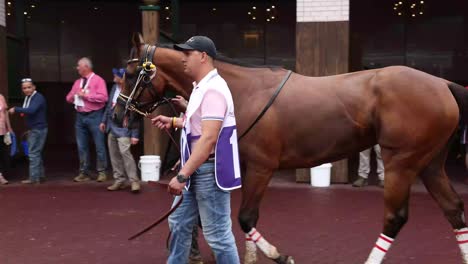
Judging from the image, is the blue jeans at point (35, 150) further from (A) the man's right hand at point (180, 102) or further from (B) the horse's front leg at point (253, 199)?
(B) the horse's front leg at point (253, 199)

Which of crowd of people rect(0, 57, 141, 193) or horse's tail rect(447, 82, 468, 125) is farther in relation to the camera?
crowd of people rect(0, 57, 141, 193)

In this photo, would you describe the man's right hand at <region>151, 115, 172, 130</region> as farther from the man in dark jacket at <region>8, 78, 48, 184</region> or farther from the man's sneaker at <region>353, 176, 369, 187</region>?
the man in dark jacket at <region>8, 78, 48, 184</region>

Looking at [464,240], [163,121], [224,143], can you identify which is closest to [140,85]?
[163,121]

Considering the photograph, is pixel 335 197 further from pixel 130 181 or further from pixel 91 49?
pixel 91 49

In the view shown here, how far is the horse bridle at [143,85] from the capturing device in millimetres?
4645

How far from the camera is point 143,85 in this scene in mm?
4676

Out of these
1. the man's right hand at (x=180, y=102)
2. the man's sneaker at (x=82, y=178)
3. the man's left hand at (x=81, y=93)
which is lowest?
the man's sneaker at (x=82, y=178)

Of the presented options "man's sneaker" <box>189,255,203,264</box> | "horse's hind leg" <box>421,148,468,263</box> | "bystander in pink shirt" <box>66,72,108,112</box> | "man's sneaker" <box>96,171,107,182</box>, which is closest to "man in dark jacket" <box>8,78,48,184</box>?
"bystander in pink shirt" <box>66,72,108,112</box>

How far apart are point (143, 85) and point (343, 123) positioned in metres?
1.76

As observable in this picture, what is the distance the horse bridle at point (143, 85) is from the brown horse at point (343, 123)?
4 centimetres

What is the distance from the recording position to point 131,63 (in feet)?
15.6

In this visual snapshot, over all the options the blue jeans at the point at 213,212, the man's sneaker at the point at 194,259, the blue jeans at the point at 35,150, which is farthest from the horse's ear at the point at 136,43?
the blue jeans at the point at 35,150

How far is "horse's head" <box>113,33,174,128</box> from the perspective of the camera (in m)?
4.66

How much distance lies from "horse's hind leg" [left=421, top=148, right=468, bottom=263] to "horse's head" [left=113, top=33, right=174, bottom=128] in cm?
247
